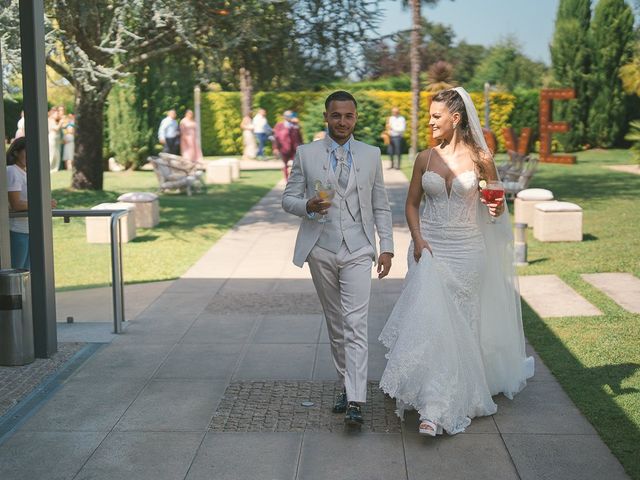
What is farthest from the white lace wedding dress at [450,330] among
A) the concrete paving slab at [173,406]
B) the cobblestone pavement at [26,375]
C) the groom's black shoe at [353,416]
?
the cobblestone pavement at [26,375]

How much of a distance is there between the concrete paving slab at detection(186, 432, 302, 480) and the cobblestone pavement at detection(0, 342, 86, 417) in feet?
Result: 5.38

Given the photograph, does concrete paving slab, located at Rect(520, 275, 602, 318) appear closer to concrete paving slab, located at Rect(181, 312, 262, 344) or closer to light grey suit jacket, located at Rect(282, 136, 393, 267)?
concrete paving slab, located at Rect(181, 312, 262, 344)

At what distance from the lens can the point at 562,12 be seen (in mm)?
35969

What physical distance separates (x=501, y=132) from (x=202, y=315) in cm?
2948

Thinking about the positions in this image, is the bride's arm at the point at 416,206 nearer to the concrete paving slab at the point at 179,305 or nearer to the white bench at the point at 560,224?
the concrete paving slab at the point at 179,305

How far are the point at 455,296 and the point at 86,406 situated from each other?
2563mm

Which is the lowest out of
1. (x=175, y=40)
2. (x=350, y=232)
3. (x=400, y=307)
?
(x=400, y=307)

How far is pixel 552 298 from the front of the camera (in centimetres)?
977

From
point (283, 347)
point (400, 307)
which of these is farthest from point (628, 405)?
point (283, 347)

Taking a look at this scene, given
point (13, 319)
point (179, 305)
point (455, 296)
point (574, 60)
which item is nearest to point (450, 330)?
point (455, 296)

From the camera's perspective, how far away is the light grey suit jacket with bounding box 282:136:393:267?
5703 millimetres

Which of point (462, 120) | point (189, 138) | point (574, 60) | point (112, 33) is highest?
point (574, 60)

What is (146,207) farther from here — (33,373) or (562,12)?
(562,12)

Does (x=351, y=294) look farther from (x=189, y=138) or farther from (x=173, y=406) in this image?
(x=189, y=138)
